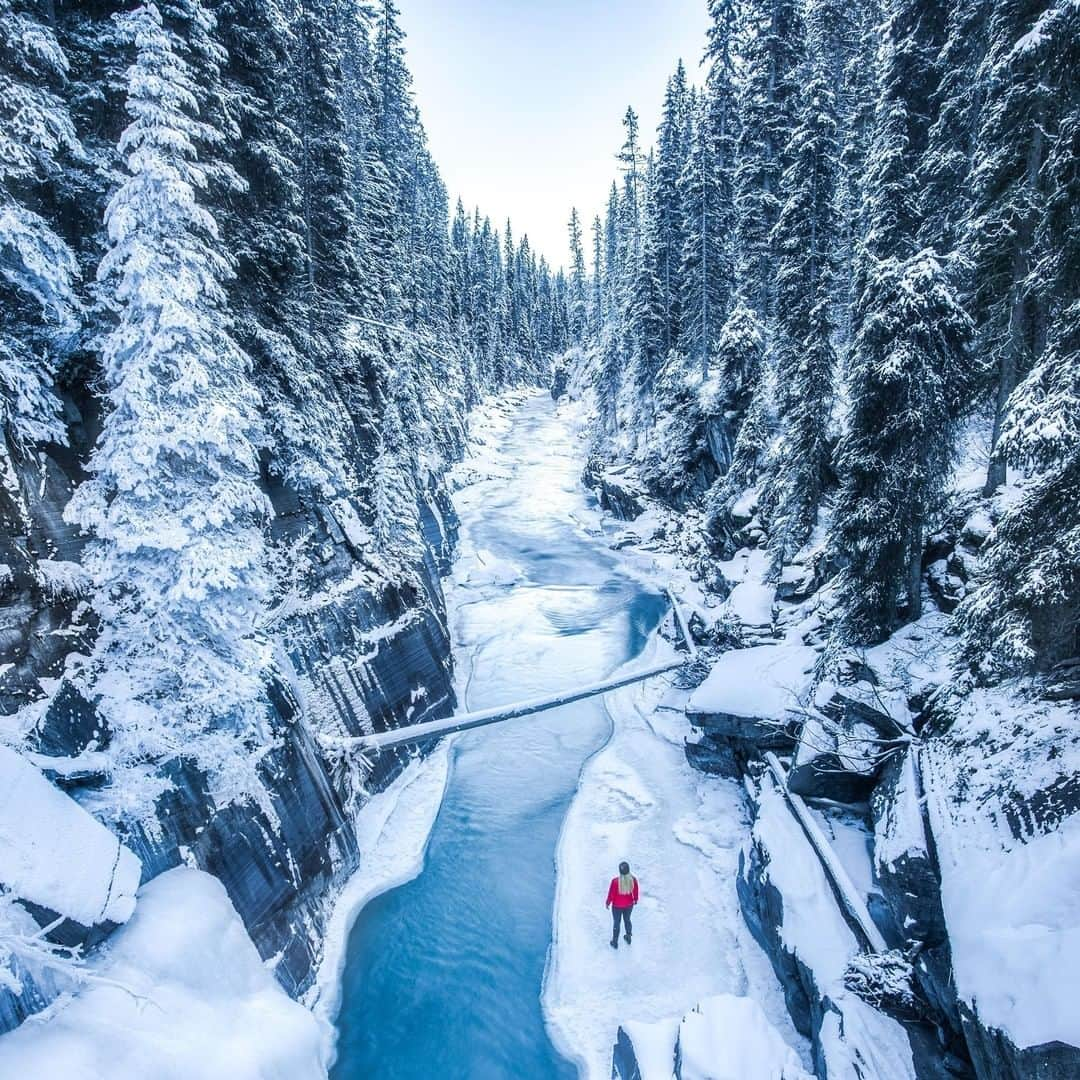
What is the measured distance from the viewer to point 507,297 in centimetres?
9106

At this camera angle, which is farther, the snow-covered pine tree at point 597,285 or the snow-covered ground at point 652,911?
the snow-covered pine tree at point 597,285

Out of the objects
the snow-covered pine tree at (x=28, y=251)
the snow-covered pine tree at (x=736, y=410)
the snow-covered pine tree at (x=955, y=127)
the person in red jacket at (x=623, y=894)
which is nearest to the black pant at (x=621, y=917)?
the person in red jacket at (x=623, y=894)

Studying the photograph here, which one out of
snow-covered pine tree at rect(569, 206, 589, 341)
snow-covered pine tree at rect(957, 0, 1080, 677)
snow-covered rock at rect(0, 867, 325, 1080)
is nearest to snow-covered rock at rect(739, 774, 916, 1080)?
snow-covered pine tree at rect(957, 0, 1080, 677)

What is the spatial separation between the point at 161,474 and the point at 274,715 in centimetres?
542

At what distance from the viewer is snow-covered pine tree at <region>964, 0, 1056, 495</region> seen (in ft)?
35.1

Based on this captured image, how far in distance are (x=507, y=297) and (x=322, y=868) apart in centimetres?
9218

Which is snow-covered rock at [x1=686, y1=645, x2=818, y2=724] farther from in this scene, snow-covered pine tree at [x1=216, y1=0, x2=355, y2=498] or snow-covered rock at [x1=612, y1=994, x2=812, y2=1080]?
snow-covered pine tree at [x1=216, y1=0, x2=355, y2=498]

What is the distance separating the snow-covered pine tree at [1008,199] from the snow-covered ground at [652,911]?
10.3 metres

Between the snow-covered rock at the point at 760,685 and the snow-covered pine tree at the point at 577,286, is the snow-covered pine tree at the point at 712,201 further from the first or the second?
the snow-covered pine tree at the point at 577,286

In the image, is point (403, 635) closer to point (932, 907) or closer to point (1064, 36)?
point (932, 907)

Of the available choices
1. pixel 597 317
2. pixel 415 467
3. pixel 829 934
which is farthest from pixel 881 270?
pixel 597 317

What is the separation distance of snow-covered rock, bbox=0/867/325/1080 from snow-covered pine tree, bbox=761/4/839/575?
57.9ft

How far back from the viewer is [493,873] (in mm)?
12836

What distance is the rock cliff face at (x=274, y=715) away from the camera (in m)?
7.80
